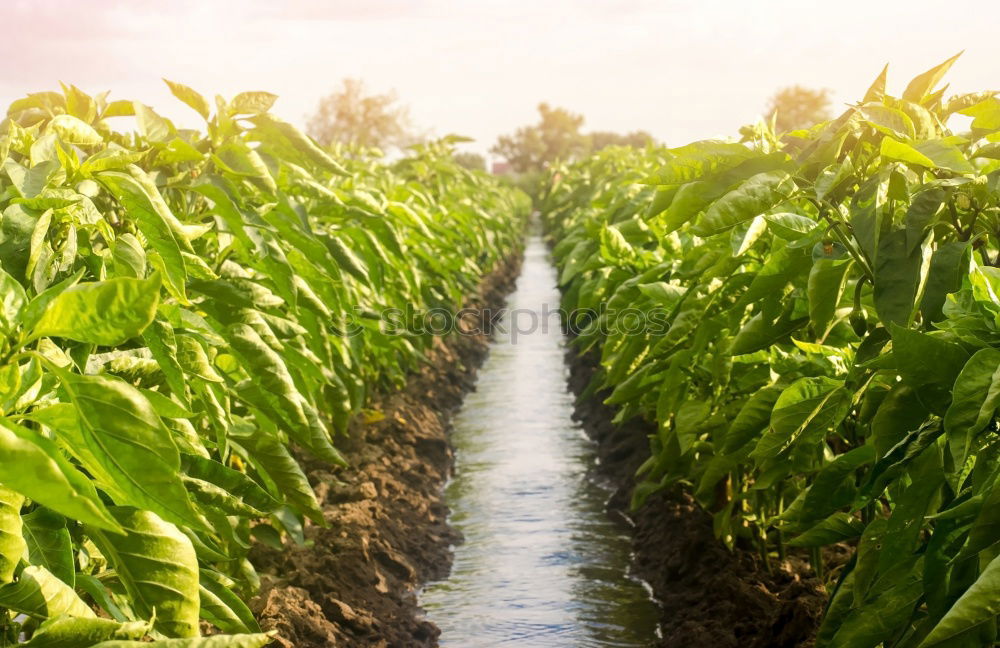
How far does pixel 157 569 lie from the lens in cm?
147

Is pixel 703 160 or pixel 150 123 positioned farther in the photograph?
pixel 150 123

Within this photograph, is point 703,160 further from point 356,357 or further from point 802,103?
point 802,103

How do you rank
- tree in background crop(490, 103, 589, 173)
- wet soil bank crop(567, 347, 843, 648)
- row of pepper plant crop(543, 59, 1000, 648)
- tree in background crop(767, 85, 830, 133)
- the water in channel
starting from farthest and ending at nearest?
1. tree in background crop(490, 103, 589, 173)
2. tree in background crop(767, 85, 830, 133)
3. the water in channel
4. wet soil bank crop(567, 347, 843, 648)
5. row of pepper plant crop(543, 59, 1000, 648)

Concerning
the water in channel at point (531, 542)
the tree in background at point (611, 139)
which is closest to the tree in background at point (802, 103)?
the tree in background at point (611, 139)

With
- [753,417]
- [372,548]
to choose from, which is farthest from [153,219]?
[372,548]

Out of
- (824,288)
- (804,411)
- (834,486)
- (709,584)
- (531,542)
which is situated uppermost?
(824,288)

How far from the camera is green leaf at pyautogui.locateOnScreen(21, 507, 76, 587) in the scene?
1.57m

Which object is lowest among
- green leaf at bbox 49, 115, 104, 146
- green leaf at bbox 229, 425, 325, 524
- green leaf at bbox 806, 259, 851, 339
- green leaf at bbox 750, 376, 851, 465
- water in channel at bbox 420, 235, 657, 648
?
water in channel at bbox 420, 235, 657, 648

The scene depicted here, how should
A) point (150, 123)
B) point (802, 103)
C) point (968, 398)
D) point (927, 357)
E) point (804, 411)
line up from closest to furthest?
1. point (968, 398)
2. point (927, 357)
3. point (804, 411)
4. point (150, 123)
5. point (802, 103)

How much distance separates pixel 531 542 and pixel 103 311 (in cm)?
407

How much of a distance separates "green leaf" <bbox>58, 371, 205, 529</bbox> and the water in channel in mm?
2916

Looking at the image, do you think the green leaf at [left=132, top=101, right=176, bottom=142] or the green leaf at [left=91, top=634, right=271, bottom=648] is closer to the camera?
the green leaf at [left=91, top=634, right=271, bottom=648]

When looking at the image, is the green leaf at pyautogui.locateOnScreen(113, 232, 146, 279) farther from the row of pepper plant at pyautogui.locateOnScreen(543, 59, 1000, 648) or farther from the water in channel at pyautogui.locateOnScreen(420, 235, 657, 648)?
the water in channel at pyautogui.locateOnScreen(420, 235, 657, 648)

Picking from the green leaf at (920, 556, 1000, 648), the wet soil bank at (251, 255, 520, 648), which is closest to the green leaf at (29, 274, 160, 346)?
the green leaf at (920, 556, 1000, 648)
